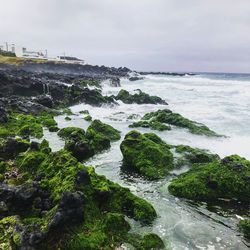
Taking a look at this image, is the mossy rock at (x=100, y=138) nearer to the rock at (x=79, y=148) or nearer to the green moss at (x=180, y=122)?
the rock at (x=79, y=148)

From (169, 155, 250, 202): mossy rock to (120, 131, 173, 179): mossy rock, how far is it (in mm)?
1331

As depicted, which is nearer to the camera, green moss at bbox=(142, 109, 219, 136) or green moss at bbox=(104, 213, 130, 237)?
green moss at bbox=(104, 213, 130, 237)

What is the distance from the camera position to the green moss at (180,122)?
22.5m

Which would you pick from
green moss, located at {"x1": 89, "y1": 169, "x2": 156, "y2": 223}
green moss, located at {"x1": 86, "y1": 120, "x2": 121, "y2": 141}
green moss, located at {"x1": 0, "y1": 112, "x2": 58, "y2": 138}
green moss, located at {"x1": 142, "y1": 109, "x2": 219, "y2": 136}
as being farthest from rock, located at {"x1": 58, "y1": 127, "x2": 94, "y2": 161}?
green moss, located at {"x1": 142, "y1": 109, "x2": 219, "y2": 136}

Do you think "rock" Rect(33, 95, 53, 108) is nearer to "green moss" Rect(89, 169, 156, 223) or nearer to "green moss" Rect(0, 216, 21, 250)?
"green moss" Rect(89, 169, 156, 223)

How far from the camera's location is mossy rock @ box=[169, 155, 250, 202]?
11438 millimetres

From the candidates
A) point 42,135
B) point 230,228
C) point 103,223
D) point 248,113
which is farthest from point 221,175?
point 248,113

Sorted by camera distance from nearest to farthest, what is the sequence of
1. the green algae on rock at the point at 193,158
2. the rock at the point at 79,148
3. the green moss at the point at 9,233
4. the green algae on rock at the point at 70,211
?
1. the green moss at the point at 9,233
2. the green algae on rock at the point at 70,211
3. the green algae on rock at the point at 193,158
4. the rock at the point at 79,148

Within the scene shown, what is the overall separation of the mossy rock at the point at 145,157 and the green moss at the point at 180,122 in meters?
7.26

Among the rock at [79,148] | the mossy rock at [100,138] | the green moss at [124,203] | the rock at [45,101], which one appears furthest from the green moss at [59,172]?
the rock at [45,101]

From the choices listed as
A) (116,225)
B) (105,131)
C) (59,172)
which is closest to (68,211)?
(116,225)

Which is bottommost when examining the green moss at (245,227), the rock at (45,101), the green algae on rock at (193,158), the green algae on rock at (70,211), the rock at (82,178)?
the rock at (45,101)

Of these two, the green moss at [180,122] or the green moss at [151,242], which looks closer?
the green moss at [151,242]

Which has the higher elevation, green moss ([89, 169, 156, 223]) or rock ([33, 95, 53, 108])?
green moss ([89, 169, 156, 223])
